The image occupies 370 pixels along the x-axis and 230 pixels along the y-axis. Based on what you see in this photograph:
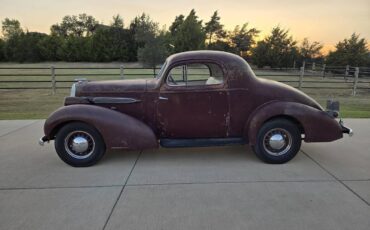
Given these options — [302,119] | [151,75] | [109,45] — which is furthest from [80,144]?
[109,45]

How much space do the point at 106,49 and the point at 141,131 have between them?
1907 inches

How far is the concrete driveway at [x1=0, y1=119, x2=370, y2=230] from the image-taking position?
3223 millimetres

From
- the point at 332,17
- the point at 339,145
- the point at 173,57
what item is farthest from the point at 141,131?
the point at 332,17

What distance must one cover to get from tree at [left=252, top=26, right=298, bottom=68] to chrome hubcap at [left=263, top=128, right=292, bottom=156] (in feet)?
104

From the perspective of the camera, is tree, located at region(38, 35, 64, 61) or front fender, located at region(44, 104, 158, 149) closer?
front fender, located at region(44, 104, 158, 149)

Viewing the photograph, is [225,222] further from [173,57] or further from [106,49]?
[106,49]

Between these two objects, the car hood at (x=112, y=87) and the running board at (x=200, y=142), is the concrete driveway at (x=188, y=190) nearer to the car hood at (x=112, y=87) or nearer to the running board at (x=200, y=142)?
the running board at (x=200, y=142)

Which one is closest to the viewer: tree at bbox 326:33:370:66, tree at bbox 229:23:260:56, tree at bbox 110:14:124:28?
tree at bbox 326:33:370:66

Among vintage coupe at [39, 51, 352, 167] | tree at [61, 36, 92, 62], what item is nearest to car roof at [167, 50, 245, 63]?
vintage coupe at [39, 51, 352, 167]

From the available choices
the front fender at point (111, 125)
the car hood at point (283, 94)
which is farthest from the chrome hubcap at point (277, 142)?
the front fender at point (111, 125)

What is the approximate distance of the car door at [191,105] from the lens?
4.91 metres

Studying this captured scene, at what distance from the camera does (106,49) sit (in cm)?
5047

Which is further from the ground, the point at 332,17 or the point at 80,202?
the point at 332,17

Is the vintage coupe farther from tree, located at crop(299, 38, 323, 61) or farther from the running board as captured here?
tree, located at crop(299, 38, 323, 61)
